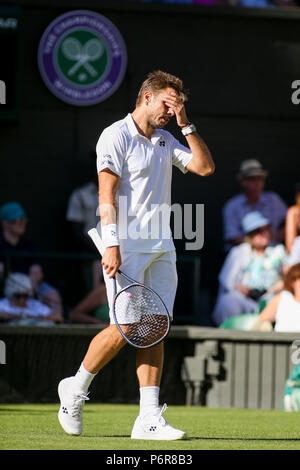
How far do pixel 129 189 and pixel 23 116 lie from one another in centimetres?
571

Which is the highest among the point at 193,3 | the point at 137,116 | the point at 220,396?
the point at 193,3

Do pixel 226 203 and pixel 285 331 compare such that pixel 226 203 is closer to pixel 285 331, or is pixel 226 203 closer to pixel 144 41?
pixel 144 41

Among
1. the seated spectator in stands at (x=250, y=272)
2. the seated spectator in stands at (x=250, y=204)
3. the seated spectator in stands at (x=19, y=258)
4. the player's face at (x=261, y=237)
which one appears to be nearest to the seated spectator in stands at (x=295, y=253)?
the seated spectator in stands at (x=250, y=272)

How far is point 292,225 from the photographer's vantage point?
412 inches

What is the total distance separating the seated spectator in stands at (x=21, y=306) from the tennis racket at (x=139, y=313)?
3703mm

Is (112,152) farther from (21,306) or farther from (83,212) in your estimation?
(83,212)

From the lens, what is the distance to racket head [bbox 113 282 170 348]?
18.7 feet

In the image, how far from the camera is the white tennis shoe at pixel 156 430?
5.65 metres

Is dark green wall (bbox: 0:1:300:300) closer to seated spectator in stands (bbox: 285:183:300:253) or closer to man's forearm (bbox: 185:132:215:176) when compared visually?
seated spectator in stands (bbox: 285:183:300:253)

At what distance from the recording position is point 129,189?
19.0ft

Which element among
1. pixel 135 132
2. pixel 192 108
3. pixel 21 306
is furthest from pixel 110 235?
pixel 192 108

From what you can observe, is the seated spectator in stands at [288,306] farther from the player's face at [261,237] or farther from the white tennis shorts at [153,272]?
the white tennis shorts at [153,272]
